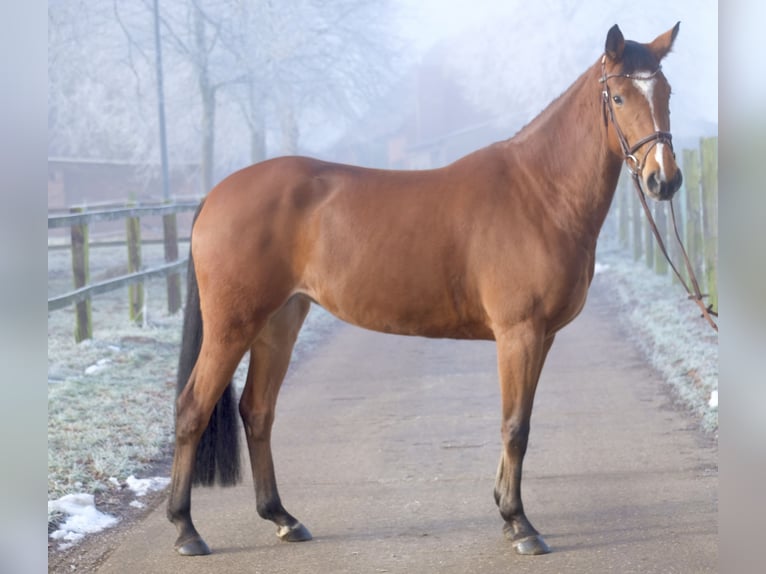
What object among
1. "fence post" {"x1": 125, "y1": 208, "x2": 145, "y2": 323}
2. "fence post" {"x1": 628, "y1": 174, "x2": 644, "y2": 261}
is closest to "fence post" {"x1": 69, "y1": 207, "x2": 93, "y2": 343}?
"fence post" {"x1": 125, "y1": 208, "x2": 145, "y2": 323}

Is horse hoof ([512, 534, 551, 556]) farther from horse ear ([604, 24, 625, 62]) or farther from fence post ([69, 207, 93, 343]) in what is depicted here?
fence post ([69, 207, 93, 343])

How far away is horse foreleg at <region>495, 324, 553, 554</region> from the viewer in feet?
10.9

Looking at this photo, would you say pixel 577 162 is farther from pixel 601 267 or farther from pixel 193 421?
pixel 601 267

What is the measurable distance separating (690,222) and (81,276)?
17.5ft

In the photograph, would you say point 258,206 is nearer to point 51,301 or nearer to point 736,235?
point 736,235

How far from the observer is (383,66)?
5973mm

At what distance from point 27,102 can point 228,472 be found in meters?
1.77

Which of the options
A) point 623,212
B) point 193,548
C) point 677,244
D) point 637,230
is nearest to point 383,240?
point 193,548

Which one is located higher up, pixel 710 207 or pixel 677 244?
pixel 710 207

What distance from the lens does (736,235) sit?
8.27 ft

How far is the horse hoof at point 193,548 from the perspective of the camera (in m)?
3.49

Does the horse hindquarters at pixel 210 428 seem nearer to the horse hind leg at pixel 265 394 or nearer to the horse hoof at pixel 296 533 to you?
the horse hind leg at pixel 265 394

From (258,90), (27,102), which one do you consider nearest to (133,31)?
(258,90)

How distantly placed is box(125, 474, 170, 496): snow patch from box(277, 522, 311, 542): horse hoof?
2.95 ft
